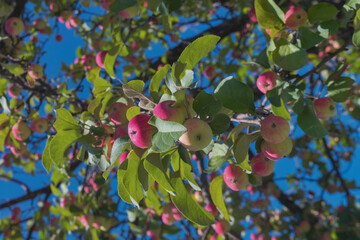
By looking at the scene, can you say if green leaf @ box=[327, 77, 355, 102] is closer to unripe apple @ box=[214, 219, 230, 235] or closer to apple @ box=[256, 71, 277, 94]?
apple @ box=[256, 71, 277, 94]

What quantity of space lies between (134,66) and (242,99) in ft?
7.47

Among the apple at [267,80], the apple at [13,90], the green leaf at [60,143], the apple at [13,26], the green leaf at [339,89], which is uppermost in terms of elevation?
the apple at [13,26]

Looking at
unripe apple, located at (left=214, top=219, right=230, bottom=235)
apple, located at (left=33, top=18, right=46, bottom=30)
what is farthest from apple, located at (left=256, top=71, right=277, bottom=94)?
apple, located at (left=33, top=18, right=46, bottom=30)

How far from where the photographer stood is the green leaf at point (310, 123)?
1055mm

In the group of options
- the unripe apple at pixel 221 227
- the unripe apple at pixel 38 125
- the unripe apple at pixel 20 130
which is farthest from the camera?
the unripe apple at pixel 221 227

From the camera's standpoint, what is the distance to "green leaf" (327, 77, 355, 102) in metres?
1.29

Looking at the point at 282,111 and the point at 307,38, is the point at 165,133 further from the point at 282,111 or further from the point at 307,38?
the point at 307,38

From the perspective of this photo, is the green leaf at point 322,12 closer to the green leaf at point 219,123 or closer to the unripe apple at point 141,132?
the green leaf at point 219,123

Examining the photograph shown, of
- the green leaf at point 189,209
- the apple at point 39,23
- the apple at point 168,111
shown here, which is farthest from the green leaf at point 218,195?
the apple at point 39,23

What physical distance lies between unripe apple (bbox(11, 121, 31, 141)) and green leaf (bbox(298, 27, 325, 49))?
1.50 metres

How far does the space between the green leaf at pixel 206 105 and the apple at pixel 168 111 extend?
7 cm

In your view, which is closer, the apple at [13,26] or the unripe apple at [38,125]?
the unripe apple at [38,125]

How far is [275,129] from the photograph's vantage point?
3.21ft

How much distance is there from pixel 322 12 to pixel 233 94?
0.63 meters
